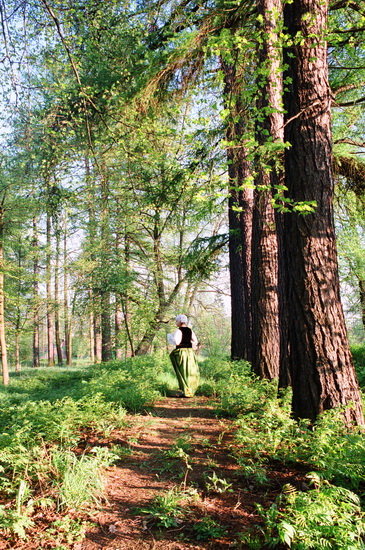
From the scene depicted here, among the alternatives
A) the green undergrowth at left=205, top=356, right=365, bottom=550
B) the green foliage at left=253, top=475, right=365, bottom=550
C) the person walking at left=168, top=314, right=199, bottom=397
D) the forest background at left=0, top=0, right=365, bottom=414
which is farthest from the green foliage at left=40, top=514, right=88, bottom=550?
the person walking at left=168, top=314, right=199, bottom=397

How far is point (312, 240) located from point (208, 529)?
313cm

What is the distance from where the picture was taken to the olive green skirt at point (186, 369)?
739 cm

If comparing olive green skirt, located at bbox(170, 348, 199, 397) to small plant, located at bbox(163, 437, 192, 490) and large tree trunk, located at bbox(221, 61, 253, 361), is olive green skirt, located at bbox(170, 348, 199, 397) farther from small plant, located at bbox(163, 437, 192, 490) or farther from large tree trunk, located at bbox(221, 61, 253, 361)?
small plant, located at bbox(163, 437, 192, 490)

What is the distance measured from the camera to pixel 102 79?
6.88 meters

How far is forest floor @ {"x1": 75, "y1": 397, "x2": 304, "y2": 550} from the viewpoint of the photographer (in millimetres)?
2588

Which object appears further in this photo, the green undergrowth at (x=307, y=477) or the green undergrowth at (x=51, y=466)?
the green undergrowth at (x=51, y=466)

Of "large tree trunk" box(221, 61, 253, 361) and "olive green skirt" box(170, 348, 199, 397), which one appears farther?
"large tree trunk" box(221, 61, 253, 361)

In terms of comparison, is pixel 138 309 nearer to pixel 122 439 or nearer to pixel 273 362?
pixel 273 362

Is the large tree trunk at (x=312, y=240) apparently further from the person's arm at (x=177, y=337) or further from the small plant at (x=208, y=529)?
the person's arm at (x=177, y=337)

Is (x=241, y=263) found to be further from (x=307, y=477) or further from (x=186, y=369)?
(x=307, y=477)

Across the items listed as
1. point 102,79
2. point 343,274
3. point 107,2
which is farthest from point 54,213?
point 343,274

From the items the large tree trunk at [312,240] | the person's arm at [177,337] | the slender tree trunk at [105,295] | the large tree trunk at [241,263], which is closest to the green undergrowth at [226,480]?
the large tree trunk at [312,240]

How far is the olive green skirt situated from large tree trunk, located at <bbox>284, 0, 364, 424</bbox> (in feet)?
11.7

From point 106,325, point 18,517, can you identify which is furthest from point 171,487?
point 106,325
